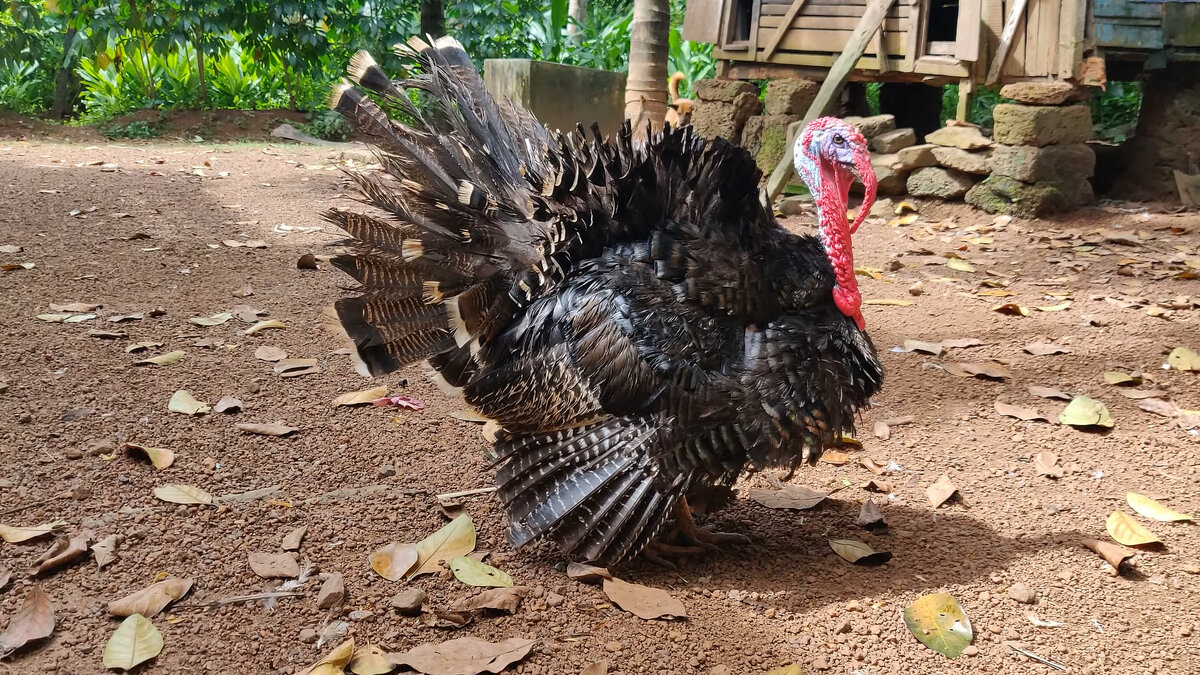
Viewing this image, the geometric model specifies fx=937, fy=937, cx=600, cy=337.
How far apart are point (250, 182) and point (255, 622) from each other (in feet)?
21.4

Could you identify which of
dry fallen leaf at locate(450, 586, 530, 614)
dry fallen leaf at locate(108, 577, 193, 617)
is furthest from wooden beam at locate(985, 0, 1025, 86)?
dry fallen leaf at locate(108, 577, 193, 617)

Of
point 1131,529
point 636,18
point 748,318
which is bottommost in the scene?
point 1131,529

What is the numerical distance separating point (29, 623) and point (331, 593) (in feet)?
2.44

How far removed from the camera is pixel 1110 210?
766cm

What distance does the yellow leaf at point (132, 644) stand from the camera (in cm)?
228

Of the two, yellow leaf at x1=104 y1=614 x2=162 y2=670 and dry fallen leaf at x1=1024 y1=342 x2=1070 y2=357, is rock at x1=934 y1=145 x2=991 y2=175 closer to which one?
dry fallen leaf at x1=1024 y1=342 x2=1070 y2=357

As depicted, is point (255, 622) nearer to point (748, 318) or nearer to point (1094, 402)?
point (748, 318)

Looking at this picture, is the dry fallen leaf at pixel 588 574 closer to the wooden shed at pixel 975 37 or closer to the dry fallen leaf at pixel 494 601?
the dry fallen leaf at pixel 494 601

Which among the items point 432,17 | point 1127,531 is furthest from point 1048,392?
point 432,17

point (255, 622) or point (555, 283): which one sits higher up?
point (555, 283)

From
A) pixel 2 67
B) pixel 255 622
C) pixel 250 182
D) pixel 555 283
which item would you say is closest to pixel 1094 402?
pixel 555 283

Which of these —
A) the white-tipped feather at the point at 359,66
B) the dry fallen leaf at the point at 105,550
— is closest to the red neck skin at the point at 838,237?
the white-tipped feather at the point at 359,66

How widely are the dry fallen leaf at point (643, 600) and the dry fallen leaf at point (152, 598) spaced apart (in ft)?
3.90

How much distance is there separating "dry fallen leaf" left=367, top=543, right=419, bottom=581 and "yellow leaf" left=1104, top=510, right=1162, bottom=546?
219 centimetres
